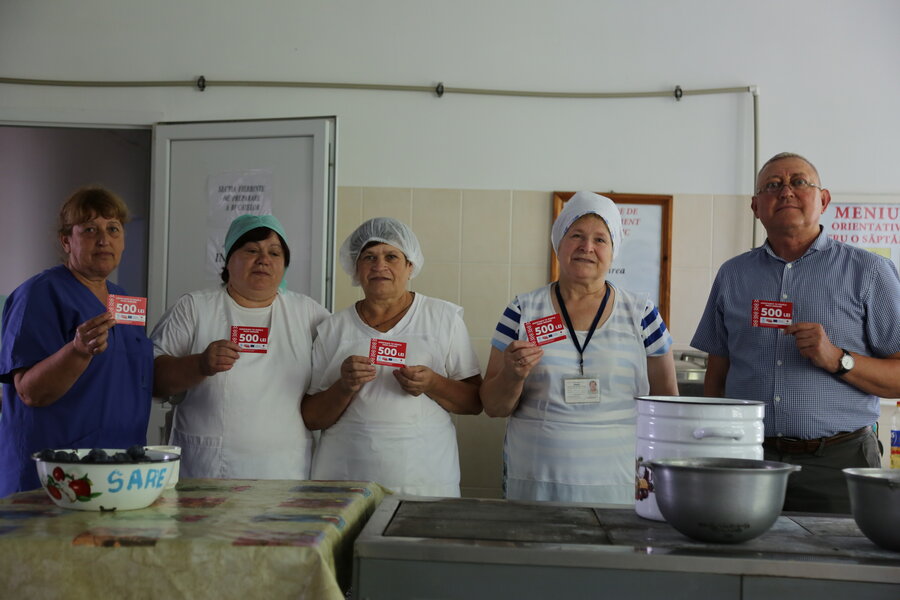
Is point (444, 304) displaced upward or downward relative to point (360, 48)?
downward

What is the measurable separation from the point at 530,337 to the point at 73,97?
3096 mm

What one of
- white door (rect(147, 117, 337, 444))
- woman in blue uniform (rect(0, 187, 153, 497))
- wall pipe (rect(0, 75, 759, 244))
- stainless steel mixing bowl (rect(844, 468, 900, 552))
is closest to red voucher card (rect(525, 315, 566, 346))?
stainless steel mixing bowl (rect(844, 468, 900, 552))

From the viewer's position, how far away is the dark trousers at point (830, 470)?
2338 mm

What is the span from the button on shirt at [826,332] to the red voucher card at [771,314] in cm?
12

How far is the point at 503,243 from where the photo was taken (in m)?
4.05

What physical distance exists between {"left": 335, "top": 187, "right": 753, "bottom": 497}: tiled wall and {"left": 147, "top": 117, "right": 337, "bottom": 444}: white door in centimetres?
27

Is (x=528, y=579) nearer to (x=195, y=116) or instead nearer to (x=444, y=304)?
(x=444, y=304)

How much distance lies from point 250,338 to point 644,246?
7.45 feet

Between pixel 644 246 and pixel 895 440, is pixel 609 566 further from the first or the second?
pixel 895 440

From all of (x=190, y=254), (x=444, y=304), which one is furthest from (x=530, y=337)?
(x=190, y=254)

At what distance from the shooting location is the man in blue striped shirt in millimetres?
2328

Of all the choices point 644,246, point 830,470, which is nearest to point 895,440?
point 644,246

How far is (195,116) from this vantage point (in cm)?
413

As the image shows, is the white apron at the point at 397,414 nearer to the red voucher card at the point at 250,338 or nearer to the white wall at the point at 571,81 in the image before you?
the red voucher card at the point at 250,338
